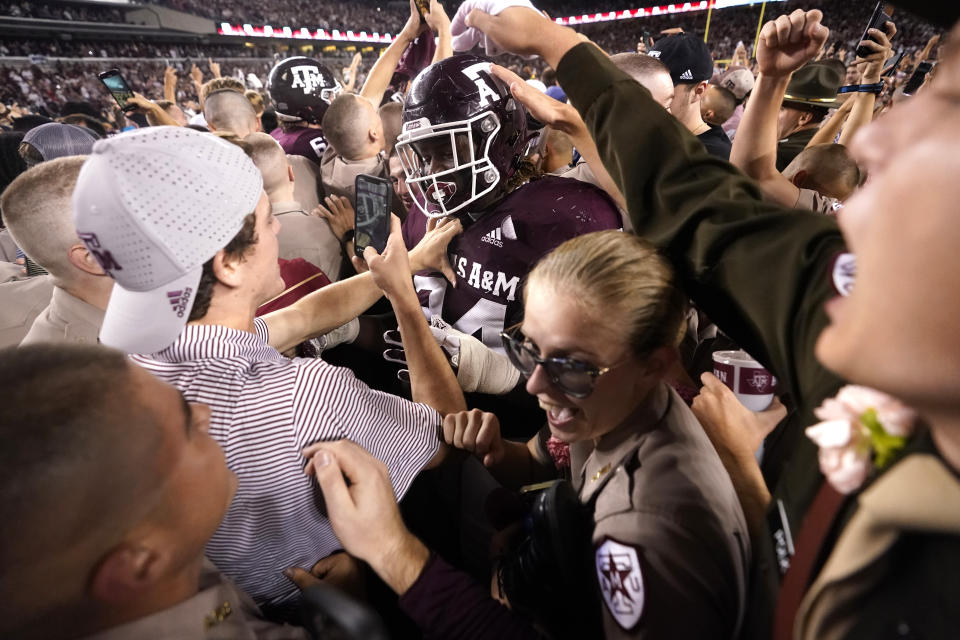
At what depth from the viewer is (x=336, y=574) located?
1.30 meters

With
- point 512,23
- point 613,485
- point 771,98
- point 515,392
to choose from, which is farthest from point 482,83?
point 613,485

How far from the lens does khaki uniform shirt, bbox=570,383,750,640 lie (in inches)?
34.4

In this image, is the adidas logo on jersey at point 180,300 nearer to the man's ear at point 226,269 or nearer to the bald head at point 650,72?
the man's ear at point 226,269

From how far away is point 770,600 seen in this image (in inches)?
28.6

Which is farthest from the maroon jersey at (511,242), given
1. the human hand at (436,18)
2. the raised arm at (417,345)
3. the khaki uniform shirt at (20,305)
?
the human hand at (436,18)

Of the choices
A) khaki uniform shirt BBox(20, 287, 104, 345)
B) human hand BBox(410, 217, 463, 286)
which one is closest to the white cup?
human hand BBox(410, 217, 463, 286)

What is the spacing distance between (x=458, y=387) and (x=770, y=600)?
3.98ft

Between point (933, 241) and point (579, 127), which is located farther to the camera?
point (579, 127)

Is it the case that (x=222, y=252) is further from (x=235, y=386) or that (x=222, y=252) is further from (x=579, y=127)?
(x=579, y=127)

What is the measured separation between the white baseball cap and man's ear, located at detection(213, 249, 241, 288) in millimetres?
47

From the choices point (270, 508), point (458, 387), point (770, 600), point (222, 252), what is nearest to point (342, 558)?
point (270, 508)

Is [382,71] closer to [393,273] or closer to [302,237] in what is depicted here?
[302,237]

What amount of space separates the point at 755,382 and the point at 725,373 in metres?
0.10

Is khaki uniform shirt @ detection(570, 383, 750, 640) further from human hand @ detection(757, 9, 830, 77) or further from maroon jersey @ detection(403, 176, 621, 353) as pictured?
human hand @ detection(757, 9, 830, 77)
